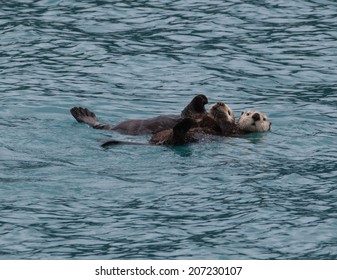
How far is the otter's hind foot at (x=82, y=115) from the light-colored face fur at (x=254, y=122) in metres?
1.50

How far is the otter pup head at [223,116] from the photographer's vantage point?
10.3 meters

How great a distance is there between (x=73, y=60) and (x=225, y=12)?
104 inches

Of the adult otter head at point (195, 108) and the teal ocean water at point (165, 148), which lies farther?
the adult otter head at point (195, 108)

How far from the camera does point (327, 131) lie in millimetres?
10578

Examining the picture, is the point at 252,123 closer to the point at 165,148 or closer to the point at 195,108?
the point at 195,108

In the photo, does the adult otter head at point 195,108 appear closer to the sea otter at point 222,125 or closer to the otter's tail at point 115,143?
the sea otter at point 222,125

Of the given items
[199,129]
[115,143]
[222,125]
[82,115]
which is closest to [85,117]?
[82,115]

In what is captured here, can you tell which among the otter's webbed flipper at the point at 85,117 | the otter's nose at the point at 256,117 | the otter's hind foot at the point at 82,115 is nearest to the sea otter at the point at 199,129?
the otter's nose at the point at 256,117

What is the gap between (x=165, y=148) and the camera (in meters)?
9.77

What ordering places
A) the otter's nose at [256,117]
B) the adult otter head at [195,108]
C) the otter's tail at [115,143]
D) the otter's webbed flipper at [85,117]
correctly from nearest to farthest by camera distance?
the otter's tail at [115,143] → the adult otter head at [195,108] → the otter's nose at [256,117] → the otter's webbed flipper at [85,117]

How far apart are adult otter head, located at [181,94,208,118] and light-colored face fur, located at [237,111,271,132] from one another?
1.41 feet

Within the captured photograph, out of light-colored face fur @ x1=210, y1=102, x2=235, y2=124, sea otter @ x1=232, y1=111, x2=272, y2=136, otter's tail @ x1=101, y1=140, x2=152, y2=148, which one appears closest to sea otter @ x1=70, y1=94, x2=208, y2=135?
light-colored face fur @ x1=210, y1=102, x2=235, y2=124

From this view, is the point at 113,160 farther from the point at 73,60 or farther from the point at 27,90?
the point at 73,60

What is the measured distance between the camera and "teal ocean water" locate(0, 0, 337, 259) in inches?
308
